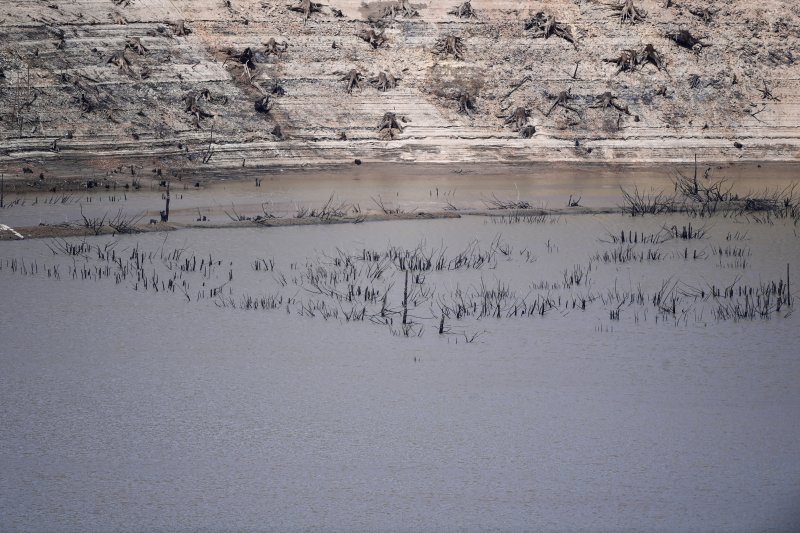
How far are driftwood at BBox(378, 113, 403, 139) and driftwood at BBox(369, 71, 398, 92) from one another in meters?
0.77

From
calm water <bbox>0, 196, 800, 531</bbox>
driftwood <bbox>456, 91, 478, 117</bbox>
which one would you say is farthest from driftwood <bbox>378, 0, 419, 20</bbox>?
calm water <bbox>0, 196, 800, 531</bbox>

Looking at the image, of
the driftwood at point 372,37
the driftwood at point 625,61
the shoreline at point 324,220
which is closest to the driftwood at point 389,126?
the driftwood at point 372,37

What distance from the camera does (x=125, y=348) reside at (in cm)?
742

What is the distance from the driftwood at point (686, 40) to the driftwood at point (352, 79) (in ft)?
18.5

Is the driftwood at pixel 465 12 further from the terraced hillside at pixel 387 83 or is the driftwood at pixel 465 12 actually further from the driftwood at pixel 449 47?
the driftwood at pixel 449 47

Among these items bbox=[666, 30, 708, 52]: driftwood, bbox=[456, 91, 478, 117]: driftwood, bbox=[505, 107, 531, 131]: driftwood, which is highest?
Answer: bbox=[666, 30, 708, 52]: driftwood

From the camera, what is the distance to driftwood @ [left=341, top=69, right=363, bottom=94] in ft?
59.6

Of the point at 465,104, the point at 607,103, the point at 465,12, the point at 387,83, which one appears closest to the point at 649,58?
the point at 607,103

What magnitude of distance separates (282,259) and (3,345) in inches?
139

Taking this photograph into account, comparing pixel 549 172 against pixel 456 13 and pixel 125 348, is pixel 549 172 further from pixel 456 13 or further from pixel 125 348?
pixel 125 348

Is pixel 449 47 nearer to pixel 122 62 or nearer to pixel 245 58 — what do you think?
pixel 245 58

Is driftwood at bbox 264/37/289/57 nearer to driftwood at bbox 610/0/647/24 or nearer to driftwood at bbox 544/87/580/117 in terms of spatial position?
driftwood at bbox 544/87/580/117

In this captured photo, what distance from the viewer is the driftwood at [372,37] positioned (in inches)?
751

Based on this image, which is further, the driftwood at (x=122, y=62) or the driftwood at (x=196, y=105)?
the driftwood at (x=122, y=62)
